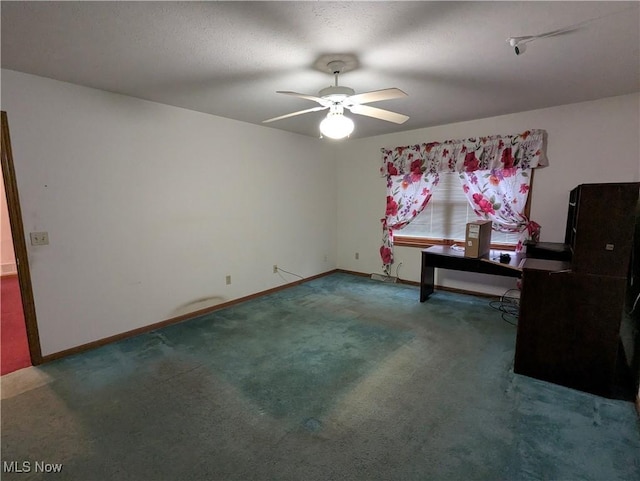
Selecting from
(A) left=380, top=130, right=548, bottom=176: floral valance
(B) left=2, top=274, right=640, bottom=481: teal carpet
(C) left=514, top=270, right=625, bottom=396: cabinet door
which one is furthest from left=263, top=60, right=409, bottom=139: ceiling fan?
(A) left=380, top=130, right=548, bottom=176: floral valance

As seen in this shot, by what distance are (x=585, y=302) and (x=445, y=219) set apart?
244 centimetres

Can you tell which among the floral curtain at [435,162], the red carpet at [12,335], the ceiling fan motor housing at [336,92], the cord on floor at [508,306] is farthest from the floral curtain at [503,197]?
the red carpet at [12,335]

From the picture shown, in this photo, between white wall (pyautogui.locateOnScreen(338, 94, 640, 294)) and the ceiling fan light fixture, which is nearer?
the ceiling fan light fixture

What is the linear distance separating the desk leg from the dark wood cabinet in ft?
5.45

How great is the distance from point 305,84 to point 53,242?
8.34ft

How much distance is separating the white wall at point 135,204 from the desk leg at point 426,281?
6.81 feet

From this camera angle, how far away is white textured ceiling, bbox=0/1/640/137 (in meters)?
1.63

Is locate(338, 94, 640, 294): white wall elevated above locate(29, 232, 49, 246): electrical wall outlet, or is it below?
above

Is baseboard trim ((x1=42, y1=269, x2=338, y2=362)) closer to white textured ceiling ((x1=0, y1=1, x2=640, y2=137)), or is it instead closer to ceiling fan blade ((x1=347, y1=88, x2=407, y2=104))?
white textured ceiling ((x1=0, y1=1, x2=640, y2=137))

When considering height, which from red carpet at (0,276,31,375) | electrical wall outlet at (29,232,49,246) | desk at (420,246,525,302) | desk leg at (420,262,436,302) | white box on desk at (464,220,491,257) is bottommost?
red carpet at (0,276,31,375)

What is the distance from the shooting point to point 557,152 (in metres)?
3.54

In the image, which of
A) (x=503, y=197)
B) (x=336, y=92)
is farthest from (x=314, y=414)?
(x=503, y=197)

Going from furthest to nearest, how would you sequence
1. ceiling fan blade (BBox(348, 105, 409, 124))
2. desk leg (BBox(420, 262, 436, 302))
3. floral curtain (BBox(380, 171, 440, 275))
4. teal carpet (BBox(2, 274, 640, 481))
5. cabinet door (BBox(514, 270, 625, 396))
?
floral curtain (BBox(380, 171, 440, 275)) → desk leg (BBox(420, 262, 436, 302)) → ceiling fan blade (BBox(348, 105, 409, 124)) → cabinet door (BBox(514, 270, 625, 396)) → teal carpet (BBox(2, 274, 640, 481))

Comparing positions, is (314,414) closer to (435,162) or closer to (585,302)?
(585,302)
